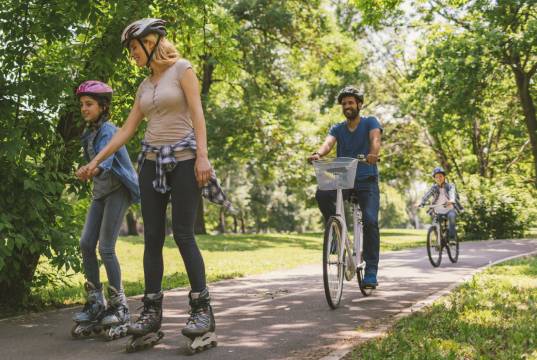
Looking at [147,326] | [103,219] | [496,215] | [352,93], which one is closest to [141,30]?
[103,219]

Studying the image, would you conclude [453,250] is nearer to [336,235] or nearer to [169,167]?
[336,235]

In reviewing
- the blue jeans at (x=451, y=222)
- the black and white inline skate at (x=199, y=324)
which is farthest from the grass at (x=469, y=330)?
the blue jeans at (x=451, y=222)

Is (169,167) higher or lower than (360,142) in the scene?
lower

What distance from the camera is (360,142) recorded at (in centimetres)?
672

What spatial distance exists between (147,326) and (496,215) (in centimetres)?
2052

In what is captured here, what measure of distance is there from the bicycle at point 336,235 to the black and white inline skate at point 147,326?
1959 mm

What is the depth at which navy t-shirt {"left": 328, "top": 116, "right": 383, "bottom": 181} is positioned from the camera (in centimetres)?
670

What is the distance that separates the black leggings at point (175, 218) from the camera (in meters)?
4.25

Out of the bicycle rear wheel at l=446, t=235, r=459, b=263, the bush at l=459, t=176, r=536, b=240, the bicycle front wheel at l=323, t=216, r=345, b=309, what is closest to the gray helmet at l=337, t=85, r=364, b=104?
the bicycle front wheel at l=323, t=216, r=345, b=309

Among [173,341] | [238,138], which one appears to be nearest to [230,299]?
[173,341]

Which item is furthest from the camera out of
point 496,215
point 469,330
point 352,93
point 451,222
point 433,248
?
point 496,215

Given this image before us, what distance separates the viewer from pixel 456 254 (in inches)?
→ 465

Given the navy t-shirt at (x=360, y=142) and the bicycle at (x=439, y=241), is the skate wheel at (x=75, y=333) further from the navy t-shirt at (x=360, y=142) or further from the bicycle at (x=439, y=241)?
the bicycle at (x=439, y=241)

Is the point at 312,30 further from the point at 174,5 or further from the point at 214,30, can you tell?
the point at 174,5
